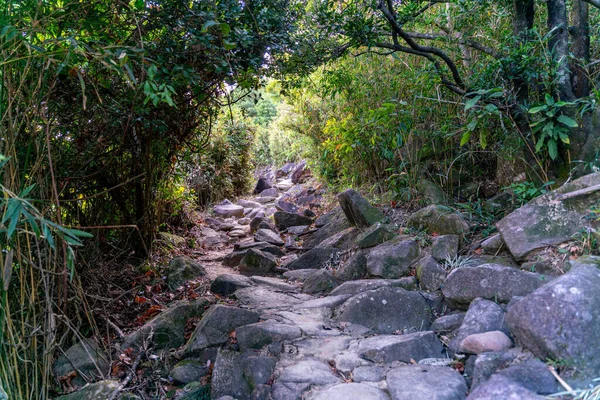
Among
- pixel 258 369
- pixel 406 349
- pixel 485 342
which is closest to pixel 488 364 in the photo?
pixel 485 342

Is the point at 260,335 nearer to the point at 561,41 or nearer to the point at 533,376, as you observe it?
the point at 533,376

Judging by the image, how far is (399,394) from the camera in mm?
2186

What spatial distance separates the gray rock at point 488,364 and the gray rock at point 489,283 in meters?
0.60

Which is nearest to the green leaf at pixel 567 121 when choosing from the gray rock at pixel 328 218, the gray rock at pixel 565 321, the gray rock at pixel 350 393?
the gray rock at pixel 565 321

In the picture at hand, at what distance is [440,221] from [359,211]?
1089 mm

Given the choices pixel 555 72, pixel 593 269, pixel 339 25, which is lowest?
pixel 593 269

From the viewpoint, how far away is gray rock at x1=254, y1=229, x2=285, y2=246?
6.29m

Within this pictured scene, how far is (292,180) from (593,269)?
32.8 feet

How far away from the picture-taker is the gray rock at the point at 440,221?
383 cm

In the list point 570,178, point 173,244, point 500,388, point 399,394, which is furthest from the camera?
point 173,244

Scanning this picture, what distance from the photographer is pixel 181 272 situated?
172 inches

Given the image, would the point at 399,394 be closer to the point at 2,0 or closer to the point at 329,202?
the point at 2,0

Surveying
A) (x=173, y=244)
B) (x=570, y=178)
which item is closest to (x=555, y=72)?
(x=570, y=178)

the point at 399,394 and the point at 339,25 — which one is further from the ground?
the point at 339,25
